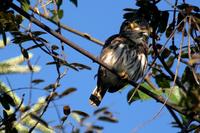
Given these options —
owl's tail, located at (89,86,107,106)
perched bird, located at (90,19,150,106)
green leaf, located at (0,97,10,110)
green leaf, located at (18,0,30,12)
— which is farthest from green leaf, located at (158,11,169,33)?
owl's tail, located at (89,86,107,106)

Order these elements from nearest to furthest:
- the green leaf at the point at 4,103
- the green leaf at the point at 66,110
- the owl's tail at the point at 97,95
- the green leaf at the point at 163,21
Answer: the green leaf at the point at 66,110
the green leaf at the point at 4,103
the green leaf at the point at 163,21
the owl's tail at the point at 97,95

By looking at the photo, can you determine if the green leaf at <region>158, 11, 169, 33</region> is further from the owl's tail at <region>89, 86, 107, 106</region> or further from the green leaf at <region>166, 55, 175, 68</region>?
the owl's tail at <region>89, 86, 107, 106</region>

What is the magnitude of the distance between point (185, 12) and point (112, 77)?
206cm

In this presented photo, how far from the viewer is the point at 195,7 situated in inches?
118

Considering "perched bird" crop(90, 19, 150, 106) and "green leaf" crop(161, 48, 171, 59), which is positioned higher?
"green leaf" crop(161, 48, 171, 59)

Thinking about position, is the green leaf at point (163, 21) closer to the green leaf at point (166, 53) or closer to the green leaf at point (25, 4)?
the green leaf at point (166, 53)

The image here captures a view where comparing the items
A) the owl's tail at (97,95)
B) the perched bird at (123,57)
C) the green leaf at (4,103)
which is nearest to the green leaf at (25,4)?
the green leaf at (4,103)

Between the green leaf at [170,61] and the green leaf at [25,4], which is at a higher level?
the green leaf at [25,4]

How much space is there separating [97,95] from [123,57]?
496 mm

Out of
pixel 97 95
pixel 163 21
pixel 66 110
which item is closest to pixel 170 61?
pixel 163 21

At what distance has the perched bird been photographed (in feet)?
15.1

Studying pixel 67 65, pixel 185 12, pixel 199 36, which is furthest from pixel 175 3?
pixel 67 65

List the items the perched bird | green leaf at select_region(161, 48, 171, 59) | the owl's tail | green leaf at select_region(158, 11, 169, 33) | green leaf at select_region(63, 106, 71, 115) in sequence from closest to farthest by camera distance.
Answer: green leaf at select_region(63, 106, 71, 115)
green leaf at select_region(158, 11, 169, 33)
green leaf at select_region(161, 48, 171, 59)
the perched bird
the owl's tail

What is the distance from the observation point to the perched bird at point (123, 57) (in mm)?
4598
